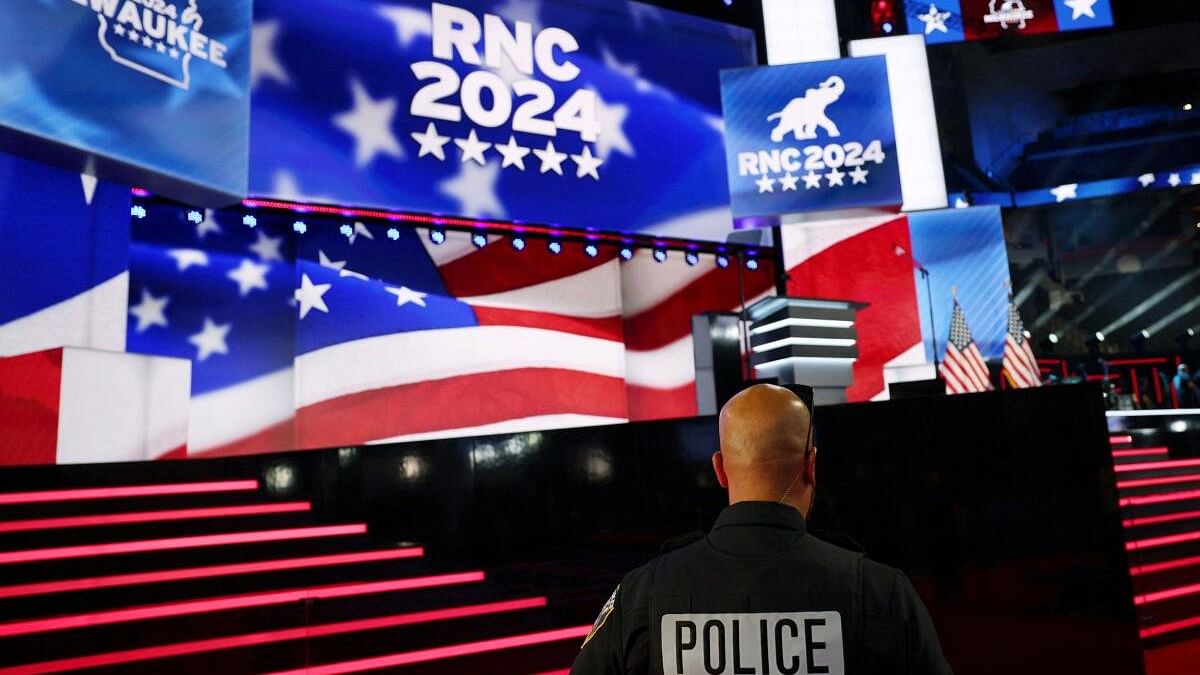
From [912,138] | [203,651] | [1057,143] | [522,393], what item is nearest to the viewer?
[203,651]

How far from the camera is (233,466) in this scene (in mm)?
4555

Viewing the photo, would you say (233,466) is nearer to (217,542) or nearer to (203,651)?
(217,542)

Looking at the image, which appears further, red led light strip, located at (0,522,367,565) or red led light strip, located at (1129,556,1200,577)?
red led light strip, located at (1129,556,1200,577)

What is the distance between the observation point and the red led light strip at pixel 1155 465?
584 centimetres

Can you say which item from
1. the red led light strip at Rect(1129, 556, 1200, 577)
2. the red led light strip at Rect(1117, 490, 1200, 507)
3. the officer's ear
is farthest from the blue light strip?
the officer's ear

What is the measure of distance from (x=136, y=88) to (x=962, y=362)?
8.85 meters

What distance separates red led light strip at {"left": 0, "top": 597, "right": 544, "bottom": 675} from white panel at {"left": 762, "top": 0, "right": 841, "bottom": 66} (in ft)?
29.4

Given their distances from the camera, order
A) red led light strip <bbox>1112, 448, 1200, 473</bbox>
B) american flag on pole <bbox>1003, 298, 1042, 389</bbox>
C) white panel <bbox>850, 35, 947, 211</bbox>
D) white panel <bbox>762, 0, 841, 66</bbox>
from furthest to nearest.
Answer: white panel <bbox>762, 0, 841, 66</bbox>
white panel <bbox>850, 35, 947, 211</bbox>
american flag on pole <bbox>1003, 298, 1042, 389</bbox>
red led light strip <bbox>1112, 448, 1200, 473</bbox>

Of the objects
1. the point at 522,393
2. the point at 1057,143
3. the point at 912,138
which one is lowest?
the point at 522,393

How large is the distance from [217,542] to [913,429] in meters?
3.68

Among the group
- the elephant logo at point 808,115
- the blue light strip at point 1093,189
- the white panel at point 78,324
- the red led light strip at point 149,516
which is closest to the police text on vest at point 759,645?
the red led light strip at point 149,516

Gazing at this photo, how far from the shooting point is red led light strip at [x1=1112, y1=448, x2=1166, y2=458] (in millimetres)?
6066

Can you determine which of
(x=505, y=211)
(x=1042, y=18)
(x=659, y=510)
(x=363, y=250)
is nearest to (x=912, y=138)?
(x=1042, y=18)

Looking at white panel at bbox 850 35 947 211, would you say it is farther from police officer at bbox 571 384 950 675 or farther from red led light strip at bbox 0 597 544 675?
police officer at bbox 571 384 950 675
